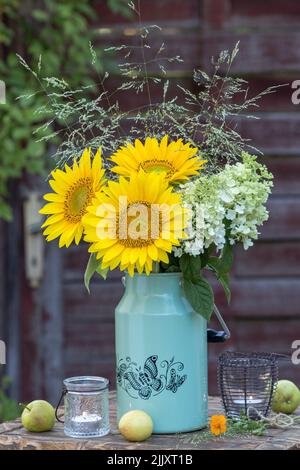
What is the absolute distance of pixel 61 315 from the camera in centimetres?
300

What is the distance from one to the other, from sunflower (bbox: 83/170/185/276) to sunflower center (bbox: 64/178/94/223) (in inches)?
2.5

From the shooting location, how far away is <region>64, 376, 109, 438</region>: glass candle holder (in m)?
1.40

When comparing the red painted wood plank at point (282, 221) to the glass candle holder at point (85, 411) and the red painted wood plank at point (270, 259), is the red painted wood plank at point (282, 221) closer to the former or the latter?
the red painted wood plank at point (270, 259)

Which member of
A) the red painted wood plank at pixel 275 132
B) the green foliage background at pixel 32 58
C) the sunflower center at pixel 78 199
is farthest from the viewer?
the red painted wood plank at pixel 275 132

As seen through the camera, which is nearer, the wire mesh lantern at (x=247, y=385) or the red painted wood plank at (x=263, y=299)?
the wire mesh lantern at (x=247, y=385)

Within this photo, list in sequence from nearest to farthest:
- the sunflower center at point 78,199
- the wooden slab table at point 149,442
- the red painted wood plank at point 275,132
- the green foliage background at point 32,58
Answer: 1. the wooden slab table at point 149,442
2. the sunflower center at point 78,199
3. the green foliage background at point 32,58
4. the red painted wood plank at point 275,132

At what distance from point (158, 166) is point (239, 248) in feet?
5.19

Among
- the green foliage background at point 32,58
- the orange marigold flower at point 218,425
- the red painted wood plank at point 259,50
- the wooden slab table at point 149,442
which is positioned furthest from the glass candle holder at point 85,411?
the red painted wood plank at point 259,50

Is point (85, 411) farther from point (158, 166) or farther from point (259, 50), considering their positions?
point (259, 50)

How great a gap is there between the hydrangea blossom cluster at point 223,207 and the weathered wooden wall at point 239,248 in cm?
154

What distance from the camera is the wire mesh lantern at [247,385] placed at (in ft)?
4.82

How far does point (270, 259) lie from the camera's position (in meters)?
2.97

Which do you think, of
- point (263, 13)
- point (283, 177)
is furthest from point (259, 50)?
point (283, 177)
